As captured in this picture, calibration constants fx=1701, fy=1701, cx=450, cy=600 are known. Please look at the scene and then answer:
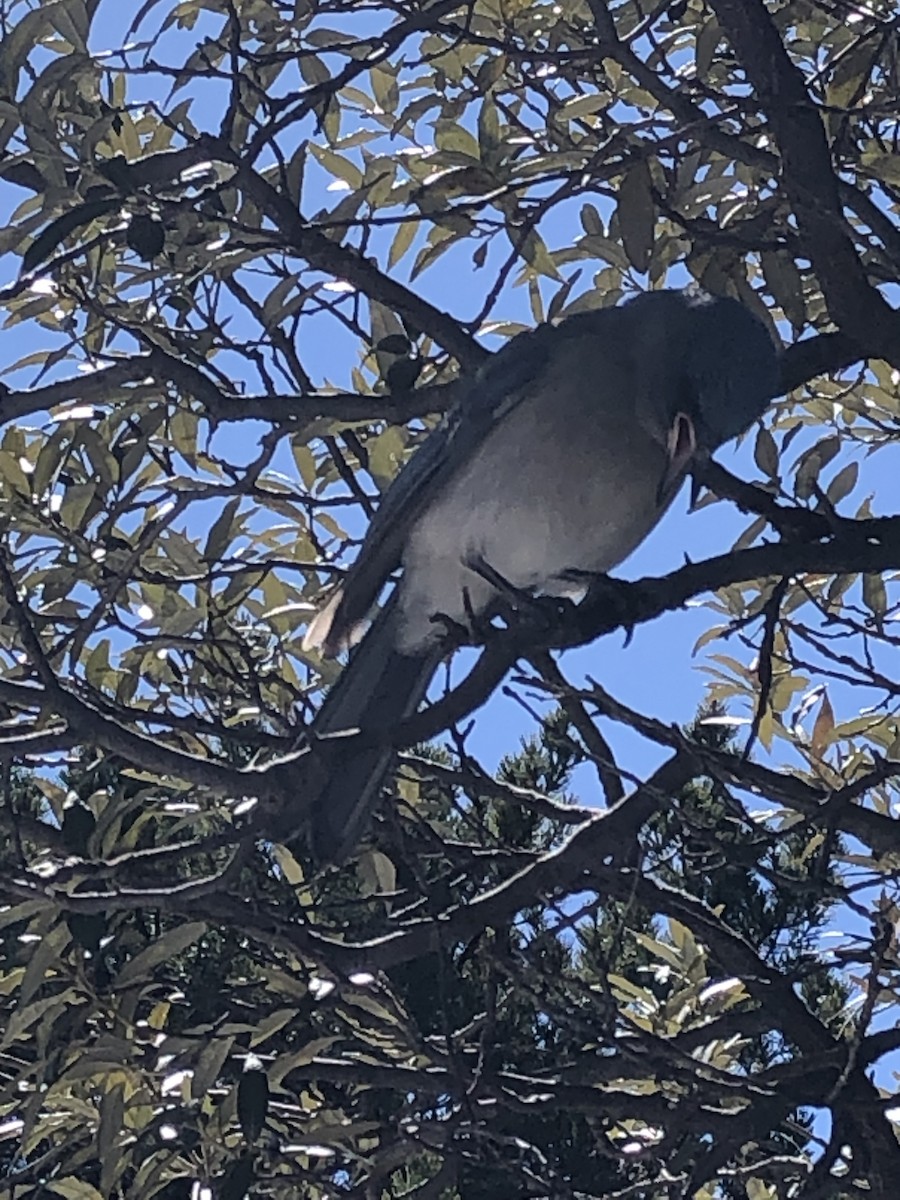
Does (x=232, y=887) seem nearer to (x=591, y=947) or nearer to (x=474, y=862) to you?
(x=474, y=862)

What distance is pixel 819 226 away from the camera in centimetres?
219

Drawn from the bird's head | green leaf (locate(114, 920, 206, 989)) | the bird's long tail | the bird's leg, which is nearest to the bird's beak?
the bird's head

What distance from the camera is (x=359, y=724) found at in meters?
2.88

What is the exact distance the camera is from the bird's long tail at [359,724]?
221 centimetres

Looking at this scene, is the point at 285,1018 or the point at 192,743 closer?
the point at 285,1018

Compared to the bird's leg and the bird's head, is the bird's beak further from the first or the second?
the bird's leg

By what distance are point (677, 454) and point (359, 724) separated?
71 centimetres

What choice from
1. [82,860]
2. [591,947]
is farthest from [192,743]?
[591,947]

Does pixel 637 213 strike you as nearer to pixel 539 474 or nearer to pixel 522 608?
pixel 522 608

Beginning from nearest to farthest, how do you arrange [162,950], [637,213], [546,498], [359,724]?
[637,213]
[162,950]
[359,724]
[546,498]

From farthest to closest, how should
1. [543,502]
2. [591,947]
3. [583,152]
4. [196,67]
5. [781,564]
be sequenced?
1. [543,502]
2. [591,947]
3. [583,152]
4. [196,67]
5. [781,564]

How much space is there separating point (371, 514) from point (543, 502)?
0.31m

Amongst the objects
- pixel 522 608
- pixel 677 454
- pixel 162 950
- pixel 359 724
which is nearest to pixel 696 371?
pixel 677 454

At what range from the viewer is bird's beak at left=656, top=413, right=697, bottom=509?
2.86 m
